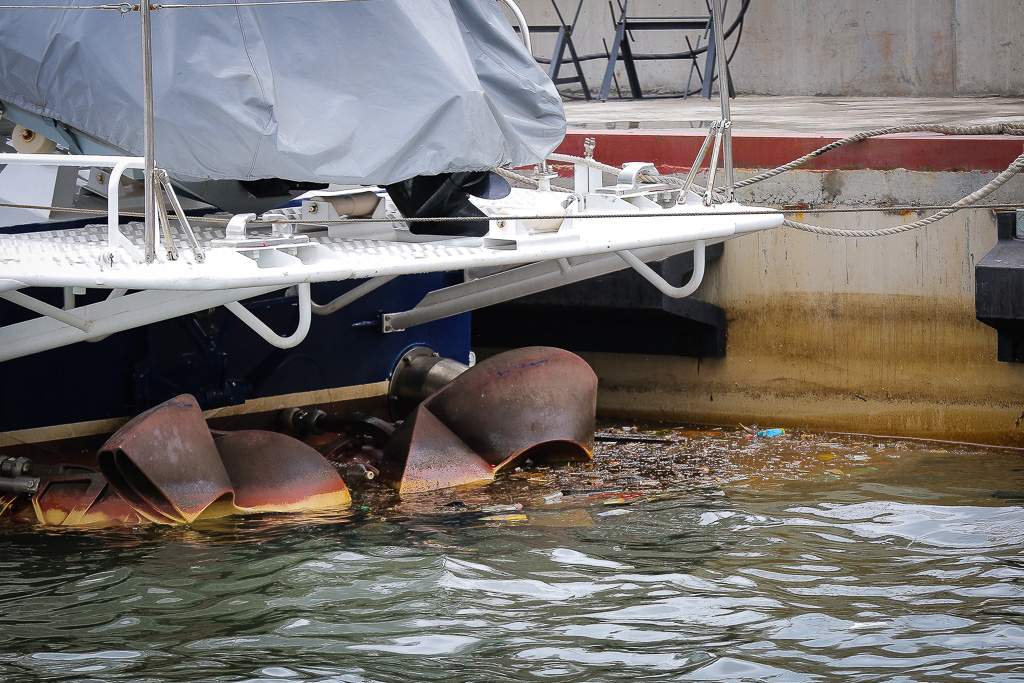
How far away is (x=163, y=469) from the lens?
5000 mm

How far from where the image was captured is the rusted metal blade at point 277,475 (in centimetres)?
523

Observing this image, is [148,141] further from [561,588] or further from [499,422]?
[499,422]

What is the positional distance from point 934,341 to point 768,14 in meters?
5.88

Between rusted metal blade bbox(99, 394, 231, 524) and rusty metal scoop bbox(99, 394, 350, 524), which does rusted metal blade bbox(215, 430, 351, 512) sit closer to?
rusty metal scoop bbox(99, 394, 350, 524)

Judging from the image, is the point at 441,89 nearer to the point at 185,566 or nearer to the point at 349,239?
the point at 349,239

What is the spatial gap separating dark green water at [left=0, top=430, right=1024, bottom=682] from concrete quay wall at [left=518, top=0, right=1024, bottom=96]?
5.41 metres

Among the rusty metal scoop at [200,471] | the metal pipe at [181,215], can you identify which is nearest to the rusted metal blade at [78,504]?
the rusty metal scoop at [200,471]

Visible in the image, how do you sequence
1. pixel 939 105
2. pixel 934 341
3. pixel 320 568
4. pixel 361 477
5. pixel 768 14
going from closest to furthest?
pixel 320 568, pixel 361 477, pixel 934 341, pixel 939 105, pixel 768 14

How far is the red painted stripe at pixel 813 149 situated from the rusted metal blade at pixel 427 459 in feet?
7.12

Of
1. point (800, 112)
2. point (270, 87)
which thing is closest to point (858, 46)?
point (800, 112)

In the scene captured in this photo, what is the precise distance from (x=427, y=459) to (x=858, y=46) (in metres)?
6.94

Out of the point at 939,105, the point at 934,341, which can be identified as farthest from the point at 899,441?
the point at 939,105

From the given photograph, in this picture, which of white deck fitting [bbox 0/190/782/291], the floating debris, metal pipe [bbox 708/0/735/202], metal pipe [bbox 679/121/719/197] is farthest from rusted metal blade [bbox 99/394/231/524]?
metal pipe [bbox 708/0/735/202]

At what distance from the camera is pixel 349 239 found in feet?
16.1
